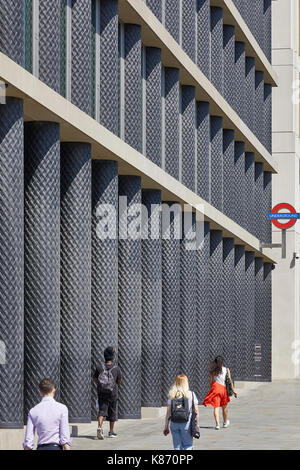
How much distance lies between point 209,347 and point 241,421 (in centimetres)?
924

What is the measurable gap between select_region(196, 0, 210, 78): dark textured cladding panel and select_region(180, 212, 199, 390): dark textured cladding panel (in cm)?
510

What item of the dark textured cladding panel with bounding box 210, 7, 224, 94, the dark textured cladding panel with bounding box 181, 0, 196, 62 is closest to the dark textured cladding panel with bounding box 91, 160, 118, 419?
the dark textured cladding panel with bounding box 181, 0, 196, 62

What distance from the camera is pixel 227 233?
42.5 metres

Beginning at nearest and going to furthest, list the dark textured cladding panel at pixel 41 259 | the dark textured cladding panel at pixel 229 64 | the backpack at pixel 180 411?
1. the backpack at pixel 180 411
2. the dark textured cladding panel at pixel 41 259
3. the dark textured cladding panel at pixel 229 64

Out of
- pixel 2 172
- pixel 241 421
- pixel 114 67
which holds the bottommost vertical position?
pixel 241 421

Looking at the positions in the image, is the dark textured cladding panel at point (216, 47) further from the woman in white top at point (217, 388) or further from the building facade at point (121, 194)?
the woman in white top at point (217, 388)

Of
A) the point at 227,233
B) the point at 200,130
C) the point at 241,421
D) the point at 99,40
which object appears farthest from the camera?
the point at 227,233

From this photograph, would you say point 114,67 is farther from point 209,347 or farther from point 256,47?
point 256,47

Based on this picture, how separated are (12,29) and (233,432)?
10194mm

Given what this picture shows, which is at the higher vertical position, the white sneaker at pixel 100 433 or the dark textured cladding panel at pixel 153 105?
the dark textured cladding panel at pixel 153 105

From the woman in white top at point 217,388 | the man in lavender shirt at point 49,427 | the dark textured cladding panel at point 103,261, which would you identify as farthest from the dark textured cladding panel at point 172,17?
the man in lavender shirt at point 49,427

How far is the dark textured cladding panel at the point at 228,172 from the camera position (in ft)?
139

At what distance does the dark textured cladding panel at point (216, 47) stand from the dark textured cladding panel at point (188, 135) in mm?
3949
